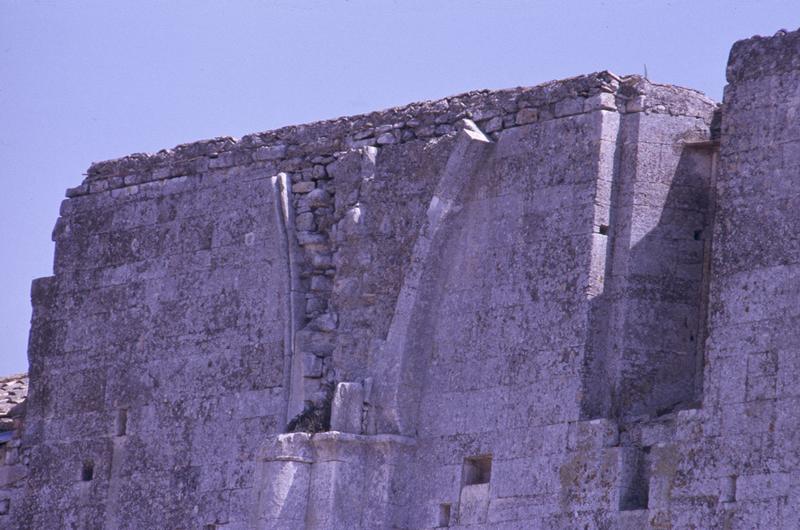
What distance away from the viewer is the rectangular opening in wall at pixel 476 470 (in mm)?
15117

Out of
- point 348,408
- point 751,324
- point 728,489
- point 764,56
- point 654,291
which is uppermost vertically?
point 764,56

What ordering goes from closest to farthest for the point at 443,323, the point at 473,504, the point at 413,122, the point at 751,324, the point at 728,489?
the point at 728,489
the point at 751,324
the point at 473,504
the point at 443,323
the point at 413,122

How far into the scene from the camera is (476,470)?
15.2 m

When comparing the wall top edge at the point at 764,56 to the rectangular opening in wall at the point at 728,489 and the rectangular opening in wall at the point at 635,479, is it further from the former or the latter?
the rectangular opening in wall at the point at 728,489

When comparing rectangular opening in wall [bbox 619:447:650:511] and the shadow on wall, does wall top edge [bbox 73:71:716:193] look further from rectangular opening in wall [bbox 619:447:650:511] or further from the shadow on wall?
rectangular opening in wall [bbox 619:447:650:511]

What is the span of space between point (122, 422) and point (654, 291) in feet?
16.2

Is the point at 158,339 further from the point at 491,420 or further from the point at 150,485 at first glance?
the point at 491,420

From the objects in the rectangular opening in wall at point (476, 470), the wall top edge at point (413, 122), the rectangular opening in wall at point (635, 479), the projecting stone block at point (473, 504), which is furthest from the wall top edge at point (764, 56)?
the projecting stone block at point (473, 504)

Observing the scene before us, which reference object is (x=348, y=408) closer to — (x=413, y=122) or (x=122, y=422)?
(x=413, y=122)

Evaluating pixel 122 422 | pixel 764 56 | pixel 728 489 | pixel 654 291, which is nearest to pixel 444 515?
pixel 654 291

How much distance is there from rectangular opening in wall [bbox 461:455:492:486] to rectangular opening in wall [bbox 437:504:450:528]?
23 centimetres

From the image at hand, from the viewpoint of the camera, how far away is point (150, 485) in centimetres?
1716

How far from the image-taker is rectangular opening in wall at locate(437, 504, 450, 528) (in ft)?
49.8

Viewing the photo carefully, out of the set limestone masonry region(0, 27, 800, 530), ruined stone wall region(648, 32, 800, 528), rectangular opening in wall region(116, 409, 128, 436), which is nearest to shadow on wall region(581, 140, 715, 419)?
limestone masonry region(0, 27, 800, 530)
